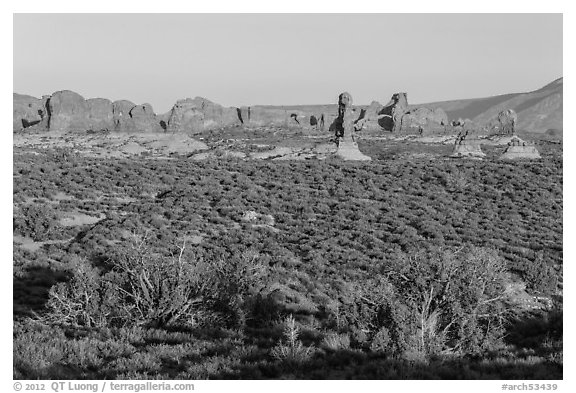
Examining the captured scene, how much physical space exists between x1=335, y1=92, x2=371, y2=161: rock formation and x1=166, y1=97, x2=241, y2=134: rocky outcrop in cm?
7616

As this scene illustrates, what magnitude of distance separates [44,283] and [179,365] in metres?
8.48

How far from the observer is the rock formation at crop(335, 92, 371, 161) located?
146ft

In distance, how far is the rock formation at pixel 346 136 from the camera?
44562 millimetres

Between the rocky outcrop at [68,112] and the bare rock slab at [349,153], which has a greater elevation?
the rocky outcrop at [68,112]

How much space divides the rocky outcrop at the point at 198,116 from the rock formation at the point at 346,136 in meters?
76.2

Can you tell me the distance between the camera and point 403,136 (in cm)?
10500

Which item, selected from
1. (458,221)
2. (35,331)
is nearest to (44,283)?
(35,331)

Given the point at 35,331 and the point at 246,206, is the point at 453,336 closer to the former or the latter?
the point at 35,331

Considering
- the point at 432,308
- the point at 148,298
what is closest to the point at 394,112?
the point at 432,308

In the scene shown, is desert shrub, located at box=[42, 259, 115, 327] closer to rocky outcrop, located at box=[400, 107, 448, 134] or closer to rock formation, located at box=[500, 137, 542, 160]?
rock formation, located at box=[500, 137, 542, 160]

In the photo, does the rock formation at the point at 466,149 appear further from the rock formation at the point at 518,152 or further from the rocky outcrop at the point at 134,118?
the rocky outcrop at the point at 134,118

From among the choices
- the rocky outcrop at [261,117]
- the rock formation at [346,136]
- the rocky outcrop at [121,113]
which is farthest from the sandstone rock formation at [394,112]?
the rock formation at [346,136]

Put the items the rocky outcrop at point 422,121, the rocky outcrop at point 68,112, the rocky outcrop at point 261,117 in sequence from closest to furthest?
the rocky outcrop at point 68,112
the rocky outcrop at point 422,121
the rocky outcrop at point 261,117

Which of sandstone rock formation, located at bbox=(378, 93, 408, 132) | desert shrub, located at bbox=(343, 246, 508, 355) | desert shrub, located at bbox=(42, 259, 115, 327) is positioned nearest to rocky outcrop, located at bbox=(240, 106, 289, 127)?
sandstone rock formation, located at bbox=(378, 93, 408, 132)
